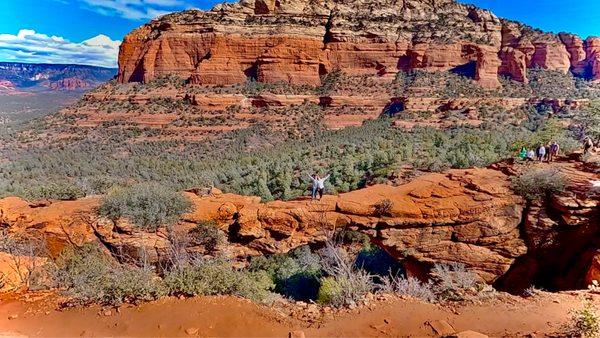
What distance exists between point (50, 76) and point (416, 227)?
707ft

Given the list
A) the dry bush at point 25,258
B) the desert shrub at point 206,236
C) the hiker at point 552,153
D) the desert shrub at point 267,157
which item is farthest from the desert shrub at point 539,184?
the dry bush at point 25,258

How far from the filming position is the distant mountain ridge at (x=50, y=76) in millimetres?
170125

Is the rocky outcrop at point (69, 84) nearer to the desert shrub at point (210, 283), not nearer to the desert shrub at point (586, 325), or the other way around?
the desert shrub at point (210, 283)

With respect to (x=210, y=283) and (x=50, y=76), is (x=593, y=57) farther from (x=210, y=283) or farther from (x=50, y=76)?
(x=50, y=76)

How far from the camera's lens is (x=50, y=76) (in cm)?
18375

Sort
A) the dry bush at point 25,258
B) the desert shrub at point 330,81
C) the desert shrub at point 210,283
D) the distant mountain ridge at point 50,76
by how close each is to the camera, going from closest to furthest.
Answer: the desert shrub at point 210,283 → the dry bush at point 25,258 → the desert shrub at point 330,81 → the distant mountain ridge at point 50,76

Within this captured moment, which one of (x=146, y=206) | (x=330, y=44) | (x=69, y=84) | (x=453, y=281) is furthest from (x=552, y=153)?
(x=69, y=84)

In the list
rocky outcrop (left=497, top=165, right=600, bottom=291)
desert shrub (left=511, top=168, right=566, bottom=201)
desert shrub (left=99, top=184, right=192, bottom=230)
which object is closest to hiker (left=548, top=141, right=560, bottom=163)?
desert shrub (left=511, top=168, right=566, bottom=201)

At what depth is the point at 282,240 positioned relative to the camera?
430 inches

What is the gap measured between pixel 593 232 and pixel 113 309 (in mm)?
10544

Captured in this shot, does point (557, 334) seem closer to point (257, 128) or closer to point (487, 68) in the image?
point (257, 128)

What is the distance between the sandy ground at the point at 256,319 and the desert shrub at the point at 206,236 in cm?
430

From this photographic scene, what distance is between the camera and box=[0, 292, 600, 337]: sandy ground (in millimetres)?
5582

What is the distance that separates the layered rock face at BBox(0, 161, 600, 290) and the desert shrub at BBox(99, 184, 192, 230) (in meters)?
0.23
